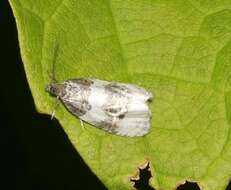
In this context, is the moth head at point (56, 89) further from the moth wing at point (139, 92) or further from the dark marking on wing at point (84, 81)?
the moth wing at point (139, 92)

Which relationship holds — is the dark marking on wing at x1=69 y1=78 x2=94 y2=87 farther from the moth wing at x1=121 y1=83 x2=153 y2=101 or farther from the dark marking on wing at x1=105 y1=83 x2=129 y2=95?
the moth wing at x1=121 y1=83 x2=153 y2=101

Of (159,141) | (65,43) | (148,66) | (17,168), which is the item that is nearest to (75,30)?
(65,43)

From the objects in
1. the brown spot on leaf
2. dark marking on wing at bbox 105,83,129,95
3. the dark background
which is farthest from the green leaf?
the dark background

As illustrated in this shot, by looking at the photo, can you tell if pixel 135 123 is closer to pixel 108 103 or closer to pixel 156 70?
pixel 108 103

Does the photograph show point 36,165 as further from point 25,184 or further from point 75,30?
point 75,30

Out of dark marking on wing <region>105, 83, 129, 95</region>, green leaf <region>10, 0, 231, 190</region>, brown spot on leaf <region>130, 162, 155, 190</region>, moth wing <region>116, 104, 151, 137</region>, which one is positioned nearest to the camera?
green leaf <region>10, 0, 231, 190</region>

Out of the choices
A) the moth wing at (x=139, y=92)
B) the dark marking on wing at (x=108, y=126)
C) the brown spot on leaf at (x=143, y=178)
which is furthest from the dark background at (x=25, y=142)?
the brown spot on leaf at (x=143, y=178)

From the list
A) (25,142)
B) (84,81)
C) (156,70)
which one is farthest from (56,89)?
(156,70)
